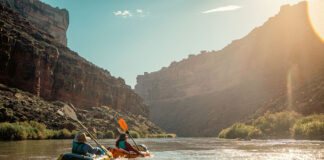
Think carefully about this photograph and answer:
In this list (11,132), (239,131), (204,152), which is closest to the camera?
(204,152)

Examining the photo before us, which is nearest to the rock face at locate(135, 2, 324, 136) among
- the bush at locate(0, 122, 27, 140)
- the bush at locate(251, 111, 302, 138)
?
the bush at locate(251, 111, 302, 138)

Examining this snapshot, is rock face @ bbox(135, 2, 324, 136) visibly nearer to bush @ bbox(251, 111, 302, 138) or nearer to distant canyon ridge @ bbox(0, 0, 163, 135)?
bush @ bbox(251, 111, 302, 138)

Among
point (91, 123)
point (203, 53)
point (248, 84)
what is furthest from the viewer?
point (203, 53)

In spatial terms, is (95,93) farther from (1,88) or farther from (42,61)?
(1,88)

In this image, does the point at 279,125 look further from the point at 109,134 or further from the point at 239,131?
the point at 109,134

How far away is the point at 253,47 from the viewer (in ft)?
440

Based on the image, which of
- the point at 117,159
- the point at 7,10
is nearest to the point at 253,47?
the point at 7,10

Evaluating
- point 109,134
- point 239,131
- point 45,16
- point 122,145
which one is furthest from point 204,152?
point 45,16

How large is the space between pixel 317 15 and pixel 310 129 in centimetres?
8236

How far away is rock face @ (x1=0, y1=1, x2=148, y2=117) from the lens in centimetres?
5441

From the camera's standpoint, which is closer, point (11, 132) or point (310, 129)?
point (11, 132)

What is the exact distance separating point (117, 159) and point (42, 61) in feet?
175

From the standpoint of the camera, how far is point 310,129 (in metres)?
34.1

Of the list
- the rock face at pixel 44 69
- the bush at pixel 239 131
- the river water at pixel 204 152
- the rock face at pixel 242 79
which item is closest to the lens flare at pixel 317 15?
the rock face at pixel 242 79
